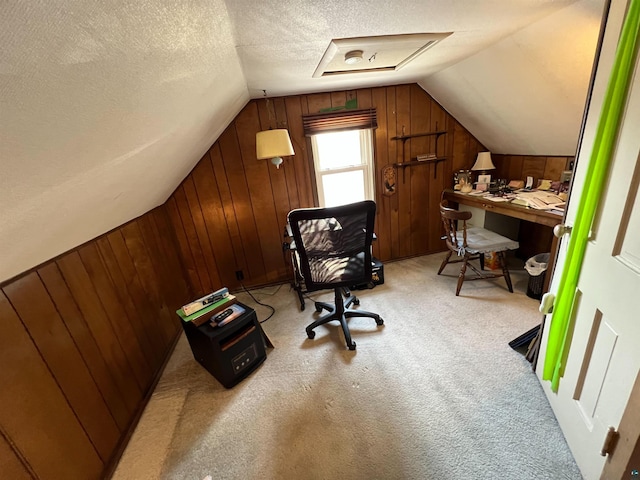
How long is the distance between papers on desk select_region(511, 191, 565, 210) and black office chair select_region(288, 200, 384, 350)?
1.51m

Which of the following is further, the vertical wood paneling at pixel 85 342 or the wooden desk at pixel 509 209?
the wooden desk at pixel 509 209

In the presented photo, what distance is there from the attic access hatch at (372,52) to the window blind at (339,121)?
0.64 metres

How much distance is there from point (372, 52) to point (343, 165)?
54.0 inches

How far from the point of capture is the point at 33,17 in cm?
39

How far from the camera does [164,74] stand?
833 mm

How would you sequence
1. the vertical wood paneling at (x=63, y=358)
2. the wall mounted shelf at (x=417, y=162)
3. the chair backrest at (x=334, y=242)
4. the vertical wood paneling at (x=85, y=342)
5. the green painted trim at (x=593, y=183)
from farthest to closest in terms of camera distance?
the wall mounted shelf at (x=417, y=162) < the chair backrest at (x=334, y=242) < the vertical wood paneling at (x=85, y=342) < the vertical wood paneling at (x=63, y=358) < the green painted trim at (x=593, y=183)

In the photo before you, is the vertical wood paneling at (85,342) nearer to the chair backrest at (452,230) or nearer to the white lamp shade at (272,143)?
the white lamp shade at (272,143)

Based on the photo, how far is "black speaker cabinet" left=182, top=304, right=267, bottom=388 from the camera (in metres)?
1.63

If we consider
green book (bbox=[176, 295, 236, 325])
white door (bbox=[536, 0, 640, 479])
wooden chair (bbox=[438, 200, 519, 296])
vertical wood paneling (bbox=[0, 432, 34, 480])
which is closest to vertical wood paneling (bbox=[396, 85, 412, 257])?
wooden chair (bbox=[438, 200, 519, 296])

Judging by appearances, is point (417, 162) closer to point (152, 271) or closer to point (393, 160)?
point (393, 160)

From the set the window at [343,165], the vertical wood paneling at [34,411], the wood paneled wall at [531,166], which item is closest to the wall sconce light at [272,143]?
the window at [343,165]

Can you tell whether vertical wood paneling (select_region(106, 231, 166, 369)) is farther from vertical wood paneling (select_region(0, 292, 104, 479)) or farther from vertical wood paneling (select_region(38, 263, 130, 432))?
vertical wood paneling (select_region(0, 292, 104, 479))

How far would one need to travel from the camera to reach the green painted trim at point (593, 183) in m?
0.82

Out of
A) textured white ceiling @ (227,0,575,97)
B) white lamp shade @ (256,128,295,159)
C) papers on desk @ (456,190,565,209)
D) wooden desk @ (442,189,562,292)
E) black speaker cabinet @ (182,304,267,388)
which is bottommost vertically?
black speaker cabinet @ (182,304,267,388)
